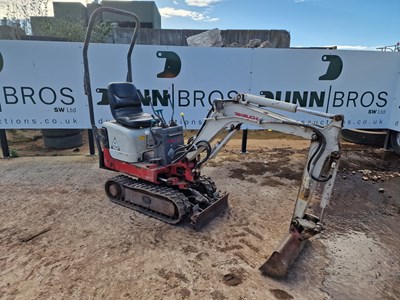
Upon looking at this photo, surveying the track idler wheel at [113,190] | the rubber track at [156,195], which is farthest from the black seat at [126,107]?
the track idler wheel at [113,190]

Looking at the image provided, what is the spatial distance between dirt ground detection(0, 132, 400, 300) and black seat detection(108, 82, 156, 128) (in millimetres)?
1305

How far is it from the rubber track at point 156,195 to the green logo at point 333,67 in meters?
4.81

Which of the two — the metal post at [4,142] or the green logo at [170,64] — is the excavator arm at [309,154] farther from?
the metal post at [4,142]

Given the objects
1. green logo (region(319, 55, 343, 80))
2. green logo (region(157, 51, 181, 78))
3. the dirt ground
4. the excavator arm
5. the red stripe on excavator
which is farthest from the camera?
→ green logo (region(319, 55, 343, 80))

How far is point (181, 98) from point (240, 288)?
4.54 m

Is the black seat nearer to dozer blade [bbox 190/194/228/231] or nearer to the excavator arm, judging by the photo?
the excavator arm

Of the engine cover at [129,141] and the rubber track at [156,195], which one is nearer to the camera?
the rubber track at [156,195]

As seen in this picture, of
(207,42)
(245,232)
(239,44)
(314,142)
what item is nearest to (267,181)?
(245,232)

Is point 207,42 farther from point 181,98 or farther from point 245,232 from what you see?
point 245,232

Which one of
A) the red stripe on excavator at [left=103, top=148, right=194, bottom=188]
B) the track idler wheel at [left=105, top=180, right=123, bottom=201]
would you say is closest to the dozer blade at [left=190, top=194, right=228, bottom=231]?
the red stripe on excavator at [left=103, top=148, right=194, bottom=188]

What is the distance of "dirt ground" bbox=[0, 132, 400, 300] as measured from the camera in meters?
2.68

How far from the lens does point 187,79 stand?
6.29 meters

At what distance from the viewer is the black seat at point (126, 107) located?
397 centimetres

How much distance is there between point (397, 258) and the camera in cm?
320
